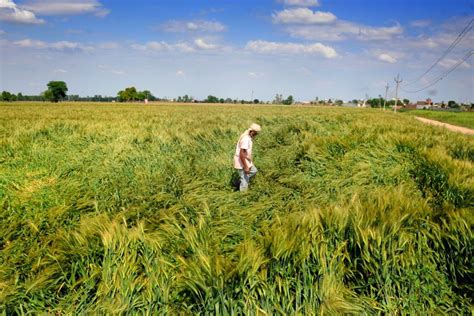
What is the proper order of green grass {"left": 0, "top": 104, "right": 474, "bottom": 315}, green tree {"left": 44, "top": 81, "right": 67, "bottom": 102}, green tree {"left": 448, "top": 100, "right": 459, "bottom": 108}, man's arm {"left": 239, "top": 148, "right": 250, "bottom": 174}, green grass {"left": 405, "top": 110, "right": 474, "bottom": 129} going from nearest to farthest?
green grass {"left": 0, "top": 104, "right": 474, "bottom": 315} < man's arm {"left": 239, "top": 148, "right": 250, "bottom": 174} < green grass {"left": 405, "top": 110, "right": 474, "bottom": 129} < green tree {"left": 44, "top": 81, "right": 67, "bottom": 102} < green tree {"left": 448, "top": 100, "right": 459, "bottom": 108}

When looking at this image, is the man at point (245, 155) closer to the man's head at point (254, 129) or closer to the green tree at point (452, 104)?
the man's head at point (254, 129)

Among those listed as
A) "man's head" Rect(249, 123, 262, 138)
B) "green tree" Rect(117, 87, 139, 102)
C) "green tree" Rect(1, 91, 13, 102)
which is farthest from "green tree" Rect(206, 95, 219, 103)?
"man's head" Rect(249, 123, 262, 138)

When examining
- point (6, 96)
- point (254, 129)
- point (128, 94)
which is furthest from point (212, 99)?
point (254, 129)

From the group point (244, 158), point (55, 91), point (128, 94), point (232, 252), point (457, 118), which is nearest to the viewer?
point (232, 252)

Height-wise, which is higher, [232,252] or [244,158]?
[244,158]

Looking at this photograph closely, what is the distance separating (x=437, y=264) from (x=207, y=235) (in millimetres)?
2609

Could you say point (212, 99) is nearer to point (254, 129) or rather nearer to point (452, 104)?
point (452, 104)

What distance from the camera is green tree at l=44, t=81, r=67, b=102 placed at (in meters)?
123

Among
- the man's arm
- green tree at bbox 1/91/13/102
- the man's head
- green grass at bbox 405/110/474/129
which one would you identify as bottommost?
the man's arm

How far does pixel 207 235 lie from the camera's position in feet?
11.8

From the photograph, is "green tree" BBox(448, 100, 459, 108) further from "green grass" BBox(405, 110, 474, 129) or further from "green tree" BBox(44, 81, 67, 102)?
"green tree" BBox(44, 81, 67, 102)

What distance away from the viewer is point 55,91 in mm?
123875

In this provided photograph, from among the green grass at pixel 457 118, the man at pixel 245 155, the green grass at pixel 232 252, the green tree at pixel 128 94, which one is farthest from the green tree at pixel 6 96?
the man at pixel 245 155

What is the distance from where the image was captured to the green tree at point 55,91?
12306 centimetres
